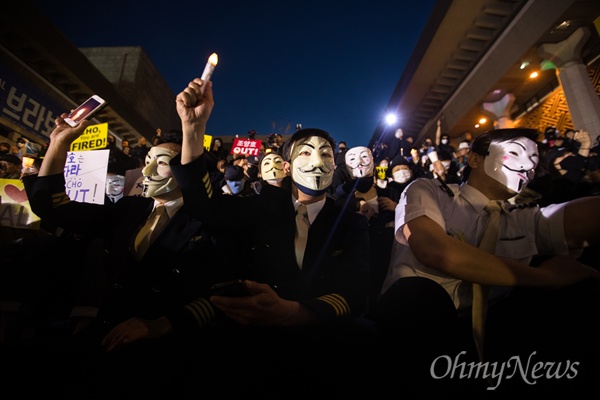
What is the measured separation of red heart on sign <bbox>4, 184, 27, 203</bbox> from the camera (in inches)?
146

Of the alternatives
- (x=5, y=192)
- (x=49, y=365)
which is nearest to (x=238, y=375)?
(x=49, y=365)

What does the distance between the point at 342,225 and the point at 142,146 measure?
9.59 meters

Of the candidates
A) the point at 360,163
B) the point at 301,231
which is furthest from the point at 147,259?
the point at 360,163

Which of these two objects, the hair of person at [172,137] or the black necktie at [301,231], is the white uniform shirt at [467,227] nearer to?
the black necktie at [301,231]

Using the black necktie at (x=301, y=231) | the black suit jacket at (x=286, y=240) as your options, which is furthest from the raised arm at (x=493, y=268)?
the black necktie at (x=301, y=231)

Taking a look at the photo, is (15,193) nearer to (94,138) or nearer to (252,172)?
(94,138)

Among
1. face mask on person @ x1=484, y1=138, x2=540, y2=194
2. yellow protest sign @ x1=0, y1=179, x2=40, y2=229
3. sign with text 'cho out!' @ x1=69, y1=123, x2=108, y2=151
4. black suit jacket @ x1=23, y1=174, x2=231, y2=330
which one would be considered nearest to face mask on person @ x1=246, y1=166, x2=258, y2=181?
sign with text 'cho out!' @ x1=69, y1=123, x2=108, y2=151

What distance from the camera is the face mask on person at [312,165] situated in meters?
2.16

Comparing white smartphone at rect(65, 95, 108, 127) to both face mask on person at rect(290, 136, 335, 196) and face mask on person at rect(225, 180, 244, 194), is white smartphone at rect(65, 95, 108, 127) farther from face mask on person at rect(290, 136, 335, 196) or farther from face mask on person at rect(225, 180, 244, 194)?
face mask on person at rect(225, 180, 244, 194)

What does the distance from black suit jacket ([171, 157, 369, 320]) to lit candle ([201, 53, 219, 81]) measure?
19.9 inches

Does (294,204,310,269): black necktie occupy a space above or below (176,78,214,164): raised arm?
below

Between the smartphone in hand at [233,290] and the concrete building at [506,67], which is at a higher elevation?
the concrete building at [506,67]

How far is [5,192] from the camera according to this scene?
12.2 ft

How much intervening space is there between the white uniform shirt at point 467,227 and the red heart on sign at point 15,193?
4498 millimetres
